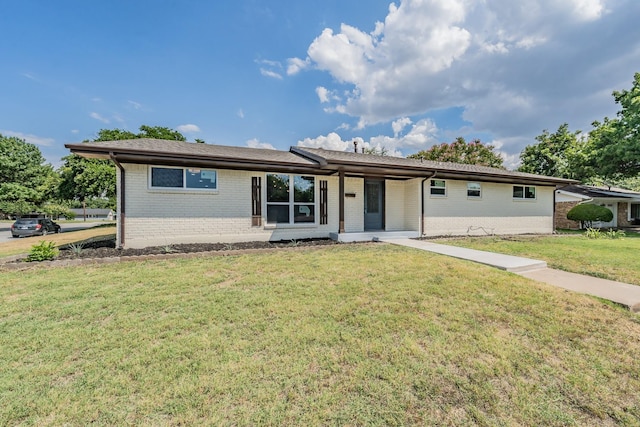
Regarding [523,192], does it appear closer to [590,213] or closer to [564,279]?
[590,213]

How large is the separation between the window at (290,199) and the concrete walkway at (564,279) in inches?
200

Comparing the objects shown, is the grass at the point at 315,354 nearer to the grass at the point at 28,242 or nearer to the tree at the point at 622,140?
the grass at the point at 28,242

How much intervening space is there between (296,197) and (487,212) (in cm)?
955

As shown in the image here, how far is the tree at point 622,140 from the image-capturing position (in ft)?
51.5

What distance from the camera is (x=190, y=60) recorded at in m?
12.6

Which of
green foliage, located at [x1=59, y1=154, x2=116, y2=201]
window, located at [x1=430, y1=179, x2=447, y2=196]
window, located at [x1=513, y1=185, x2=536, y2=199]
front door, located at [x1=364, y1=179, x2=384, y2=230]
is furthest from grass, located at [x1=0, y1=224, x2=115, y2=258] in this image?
window, located at [x1=513, y1=185, x2=536, y2=199]

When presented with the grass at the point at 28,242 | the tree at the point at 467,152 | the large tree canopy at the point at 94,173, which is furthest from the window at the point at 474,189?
the large tree canopy at the point at 94,173

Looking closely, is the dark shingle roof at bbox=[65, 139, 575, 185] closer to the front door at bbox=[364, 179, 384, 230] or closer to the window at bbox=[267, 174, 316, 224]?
the window at bbox=[267, 174, 316, 224]

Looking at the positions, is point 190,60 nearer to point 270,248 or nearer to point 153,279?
point 270,248

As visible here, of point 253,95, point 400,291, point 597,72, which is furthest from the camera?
point 253,95

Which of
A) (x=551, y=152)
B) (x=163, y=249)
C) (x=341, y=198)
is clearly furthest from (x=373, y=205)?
(x=551, y=152)

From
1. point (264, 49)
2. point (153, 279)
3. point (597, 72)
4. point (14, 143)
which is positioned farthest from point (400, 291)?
point (14, 143)

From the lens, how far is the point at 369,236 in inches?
399

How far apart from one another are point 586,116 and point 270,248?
26991mm
